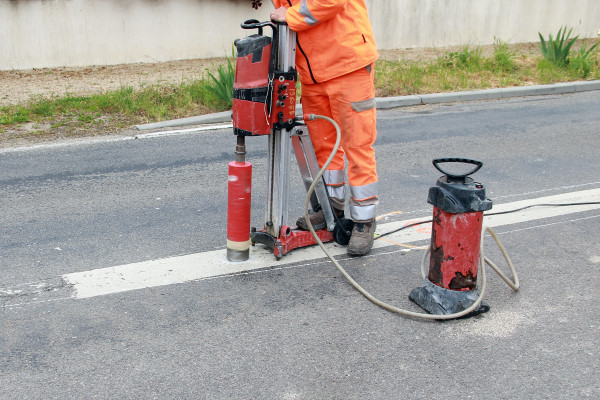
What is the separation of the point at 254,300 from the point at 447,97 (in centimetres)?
658

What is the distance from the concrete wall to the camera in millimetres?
10625

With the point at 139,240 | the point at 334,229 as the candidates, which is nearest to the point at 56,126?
the point at 139,240

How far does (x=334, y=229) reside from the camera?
4.28 metres

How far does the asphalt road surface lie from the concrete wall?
5287 millimetres

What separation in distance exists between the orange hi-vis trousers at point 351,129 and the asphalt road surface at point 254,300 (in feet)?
1.31

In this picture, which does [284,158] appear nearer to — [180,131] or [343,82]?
[343,82]

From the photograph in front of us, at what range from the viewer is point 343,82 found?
3.92 meters

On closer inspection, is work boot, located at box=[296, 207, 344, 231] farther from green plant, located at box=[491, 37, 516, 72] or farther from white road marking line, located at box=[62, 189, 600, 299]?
green plant, located at box=[491, 37, 516, 72]

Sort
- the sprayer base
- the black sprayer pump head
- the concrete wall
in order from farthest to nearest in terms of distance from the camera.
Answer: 1. the concrete wall
2. the sprayer base
3. the black sprayer pump head

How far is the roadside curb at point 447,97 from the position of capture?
7875mm

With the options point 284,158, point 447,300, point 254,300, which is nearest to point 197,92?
point 284,158

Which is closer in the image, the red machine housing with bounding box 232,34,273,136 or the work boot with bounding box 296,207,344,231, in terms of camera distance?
the red machine housing with bounding box 232,34,273,136

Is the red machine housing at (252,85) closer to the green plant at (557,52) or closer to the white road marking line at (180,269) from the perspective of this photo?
the white road marking line at (180,269)

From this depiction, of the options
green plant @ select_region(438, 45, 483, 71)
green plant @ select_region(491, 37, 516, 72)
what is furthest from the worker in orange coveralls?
green plant @ select_region(491, 37, 516, 72)
